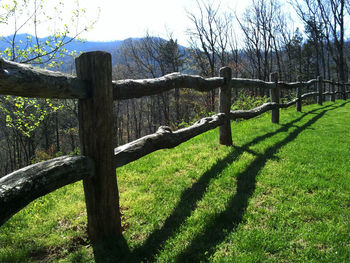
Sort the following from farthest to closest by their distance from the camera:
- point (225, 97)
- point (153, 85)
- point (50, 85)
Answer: point (225, 97) → point (153, 85) → point (50, 85)

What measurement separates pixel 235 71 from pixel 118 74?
16676 millimetres

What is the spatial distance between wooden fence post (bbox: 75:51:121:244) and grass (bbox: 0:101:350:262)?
0.32 meters

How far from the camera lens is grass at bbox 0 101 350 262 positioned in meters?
2.10

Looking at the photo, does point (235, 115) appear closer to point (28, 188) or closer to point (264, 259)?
point (264, 259)

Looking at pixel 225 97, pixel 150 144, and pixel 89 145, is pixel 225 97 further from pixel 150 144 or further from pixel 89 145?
pixel 89 145

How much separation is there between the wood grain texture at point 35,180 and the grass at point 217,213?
821 millimetres

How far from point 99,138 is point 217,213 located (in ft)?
5.03

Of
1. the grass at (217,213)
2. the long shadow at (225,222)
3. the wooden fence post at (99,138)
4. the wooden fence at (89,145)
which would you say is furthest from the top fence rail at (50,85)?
the long shadow at (225,222)

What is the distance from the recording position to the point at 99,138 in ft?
6.91

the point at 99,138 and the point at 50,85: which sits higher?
the point at 50,85

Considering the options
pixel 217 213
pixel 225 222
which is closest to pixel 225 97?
pixel 217 213

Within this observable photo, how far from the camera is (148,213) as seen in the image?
2.78m

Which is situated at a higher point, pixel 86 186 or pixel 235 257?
pixel 86 186

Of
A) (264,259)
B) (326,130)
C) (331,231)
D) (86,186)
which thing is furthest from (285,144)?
(86,186)
